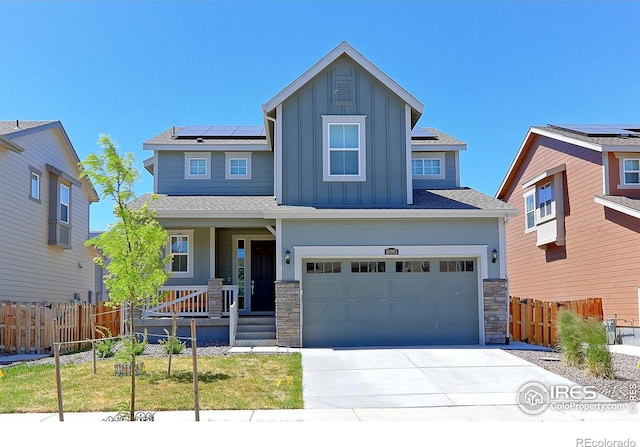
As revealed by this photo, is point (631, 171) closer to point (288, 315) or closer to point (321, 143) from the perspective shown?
point (321, 143)

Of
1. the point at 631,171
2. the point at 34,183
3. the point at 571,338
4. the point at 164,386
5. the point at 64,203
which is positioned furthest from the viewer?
the point at 64,203

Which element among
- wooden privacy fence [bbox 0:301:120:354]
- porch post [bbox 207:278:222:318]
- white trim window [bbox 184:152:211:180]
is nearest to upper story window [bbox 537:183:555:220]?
white trim window [bbox 184:152:211:180]

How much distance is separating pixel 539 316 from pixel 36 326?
13.3 metres

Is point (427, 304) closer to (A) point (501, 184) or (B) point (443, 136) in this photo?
(B) point (443, 136)

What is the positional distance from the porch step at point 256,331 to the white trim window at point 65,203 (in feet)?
33.6

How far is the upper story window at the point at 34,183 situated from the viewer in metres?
19.9

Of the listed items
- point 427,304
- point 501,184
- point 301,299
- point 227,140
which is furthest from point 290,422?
point 501,184

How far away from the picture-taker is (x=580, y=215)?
770 inches

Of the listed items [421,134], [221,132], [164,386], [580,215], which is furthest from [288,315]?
[580,215]

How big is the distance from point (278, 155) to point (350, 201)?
227 centimetres

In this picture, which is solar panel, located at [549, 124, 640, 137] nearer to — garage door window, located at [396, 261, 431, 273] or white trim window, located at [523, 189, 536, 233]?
white trim window, located at [523, 189, 536, 233]

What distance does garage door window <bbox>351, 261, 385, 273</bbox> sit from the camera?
587 inches

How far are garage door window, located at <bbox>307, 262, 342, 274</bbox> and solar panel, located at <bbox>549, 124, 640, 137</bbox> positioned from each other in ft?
34.1

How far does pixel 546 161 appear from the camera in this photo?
21.9 m
